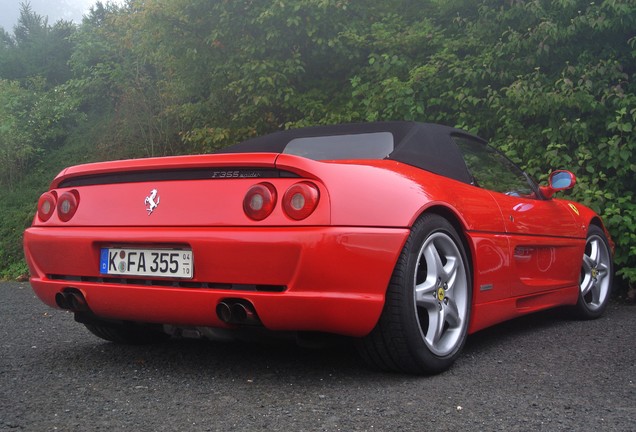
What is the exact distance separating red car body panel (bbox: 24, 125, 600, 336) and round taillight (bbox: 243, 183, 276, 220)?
27mm

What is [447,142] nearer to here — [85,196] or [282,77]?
[85,196]

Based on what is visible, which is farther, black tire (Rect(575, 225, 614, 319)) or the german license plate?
black tire (Rect(575, 225, 614, 319))

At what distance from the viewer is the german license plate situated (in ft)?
8.84

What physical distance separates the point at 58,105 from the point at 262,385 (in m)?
17.7

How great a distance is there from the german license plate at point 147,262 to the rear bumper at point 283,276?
36mm

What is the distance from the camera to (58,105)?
60.9 ft

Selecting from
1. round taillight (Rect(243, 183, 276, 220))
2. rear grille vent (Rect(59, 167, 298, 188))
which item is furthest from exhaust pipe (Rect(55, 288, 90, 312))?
round taillight (Rect(243, 183, 276, 220))

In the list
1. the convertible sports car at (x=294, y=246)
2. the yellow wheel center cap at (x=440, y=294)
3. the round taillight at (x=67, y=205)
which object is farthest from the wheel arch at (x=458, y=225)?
the round taillight at (x=67, y=205)

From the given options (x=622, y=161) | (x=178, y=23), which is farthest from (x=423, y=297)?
(x=178, y=23)

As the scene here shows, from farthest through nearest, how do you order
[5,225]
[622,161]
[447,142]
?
[5,225] → [622,161] → [447,142]

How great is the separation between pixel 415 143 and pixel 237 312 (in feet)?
4.28

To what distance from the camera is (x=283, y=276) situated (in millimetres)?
2516

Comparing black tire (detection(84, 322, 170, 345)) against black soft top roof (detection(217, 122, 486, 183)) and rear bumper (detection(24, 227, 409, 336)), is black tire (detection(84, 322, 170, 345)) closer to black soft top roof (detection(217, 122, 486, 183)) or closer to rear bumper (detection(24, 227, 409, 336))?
rear bumper (detection(24, 227, 409, 336))

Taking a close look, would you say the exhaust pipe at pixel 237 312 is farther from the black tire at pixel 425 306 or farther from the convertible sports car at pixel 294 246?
the black tire at pixel 425 306
